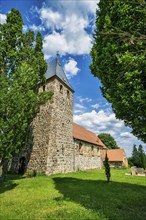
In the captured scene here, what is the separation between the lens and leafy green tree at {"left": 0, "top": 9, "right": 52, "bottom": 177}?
9.09 meters

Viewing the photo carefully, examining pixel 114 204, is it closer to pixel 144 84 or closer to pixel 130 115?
pixel 130 115

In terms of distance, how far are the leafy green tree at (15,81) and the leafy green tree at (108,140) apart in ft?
142

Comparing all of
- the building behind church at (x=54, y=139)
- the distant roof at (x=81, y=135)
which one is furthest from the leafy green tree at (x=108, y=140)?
the building behind church at (x=54, y=139)

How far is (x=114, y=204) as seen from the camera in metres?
7.18

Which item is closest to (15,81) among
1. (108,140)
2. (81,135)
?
(81,135)

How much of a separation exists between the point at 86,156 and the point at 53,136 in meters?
9.69

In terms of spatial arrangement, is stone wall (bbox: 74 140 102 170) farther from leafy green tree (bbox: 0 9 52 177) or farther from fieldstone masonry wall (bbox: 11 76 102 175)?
leafy green tree (bbox: 0 9 52 177)

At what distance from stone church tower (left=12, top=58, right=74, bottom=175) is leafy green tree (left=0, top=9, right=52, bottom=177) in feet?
17.3

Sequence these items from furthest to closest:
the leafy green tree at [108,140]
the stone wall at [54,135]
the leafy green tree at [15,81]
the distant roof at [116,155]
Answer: the leafy green tree at [108,140], the distant roof at [116,155], the stone wall at [54,135], the leafy green tree at [15,81]

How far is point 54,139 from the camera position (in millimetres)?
18000

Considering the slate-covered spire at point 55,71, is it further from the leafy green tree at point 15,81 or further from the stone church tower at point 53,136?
the leafy green tree at point 15,81

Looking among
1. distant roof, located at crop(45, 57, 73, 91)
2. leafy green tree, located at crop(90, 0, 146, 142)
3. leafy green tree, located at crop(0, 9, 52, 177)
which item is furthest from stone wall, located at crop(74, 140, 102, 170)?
leafy green tree, located at crop(90, 0, 146, 142)

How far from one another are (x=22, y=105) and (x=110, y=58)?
5.79 m

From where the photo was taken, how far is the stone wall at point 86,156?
22534 millimetres
